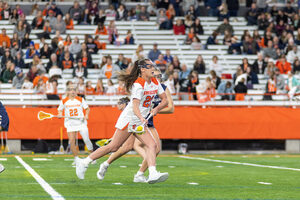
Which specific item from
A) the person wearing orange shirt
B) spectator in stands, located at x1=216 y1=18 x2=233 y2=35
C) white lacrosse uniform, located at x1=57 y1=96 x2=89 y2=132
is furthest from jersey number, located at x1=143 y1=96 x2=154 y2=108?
Answer: spectator in stands, located at x1=216 y1=18 x2=233 y2=35

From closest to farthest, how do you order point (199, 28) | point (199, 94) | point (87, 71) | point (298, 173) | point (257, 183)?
point (257, 183)
point (298, 173)
point (199, 94)
point (87, 71)
point (199, 28)

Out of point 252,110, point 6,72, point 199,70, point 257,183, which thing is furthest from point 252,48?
point 257,183

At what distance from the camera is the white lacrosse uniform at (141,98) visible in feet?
31.8

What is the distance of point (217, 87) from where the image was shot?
24750mm

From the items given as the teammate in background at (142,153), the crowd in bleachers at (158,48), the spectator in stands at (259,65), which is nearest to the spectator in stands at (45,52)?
the crowd in bleachers at (158,48)

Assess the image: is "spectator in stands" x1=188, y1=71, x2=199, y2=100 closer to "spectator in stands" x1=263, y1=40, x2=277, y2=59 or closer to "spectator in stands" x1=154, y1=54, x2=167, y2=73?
"spectator in stands" x1=154, y1=54, x2=167, y2=73

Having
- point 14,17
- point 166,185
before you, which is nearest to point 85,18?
point 14,17

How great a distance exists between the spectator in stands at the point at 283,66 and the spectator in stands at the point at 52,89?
903cm

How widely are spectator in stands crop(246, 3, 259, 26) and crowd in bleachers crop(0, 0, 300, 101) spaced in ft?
0.15

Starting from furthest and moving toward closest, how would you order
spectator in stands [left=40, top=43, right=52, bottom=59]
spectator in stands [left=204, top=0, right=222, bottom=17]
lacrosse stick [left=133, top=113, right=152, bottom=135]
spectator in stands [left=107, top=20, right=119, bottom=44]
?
spectator in stands [left=204, top=0, right=222, bottom=17]
spectator in stands [left=107, top=20, right=119, bottom=44]
spectator in stands [left=40, top=43, right=52, bottom=59]
lacrosse stick [left=133, top=113, right=152, bottom=135]

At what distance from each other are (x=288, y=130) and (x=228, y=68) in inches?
179

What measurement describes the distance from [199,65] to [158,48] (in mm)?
2953

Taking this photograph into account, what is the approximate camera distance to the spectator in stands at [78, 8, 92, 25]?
1129 inches

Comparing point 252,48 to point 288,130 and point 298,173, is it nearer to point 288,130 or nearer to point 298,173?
point 288,130
